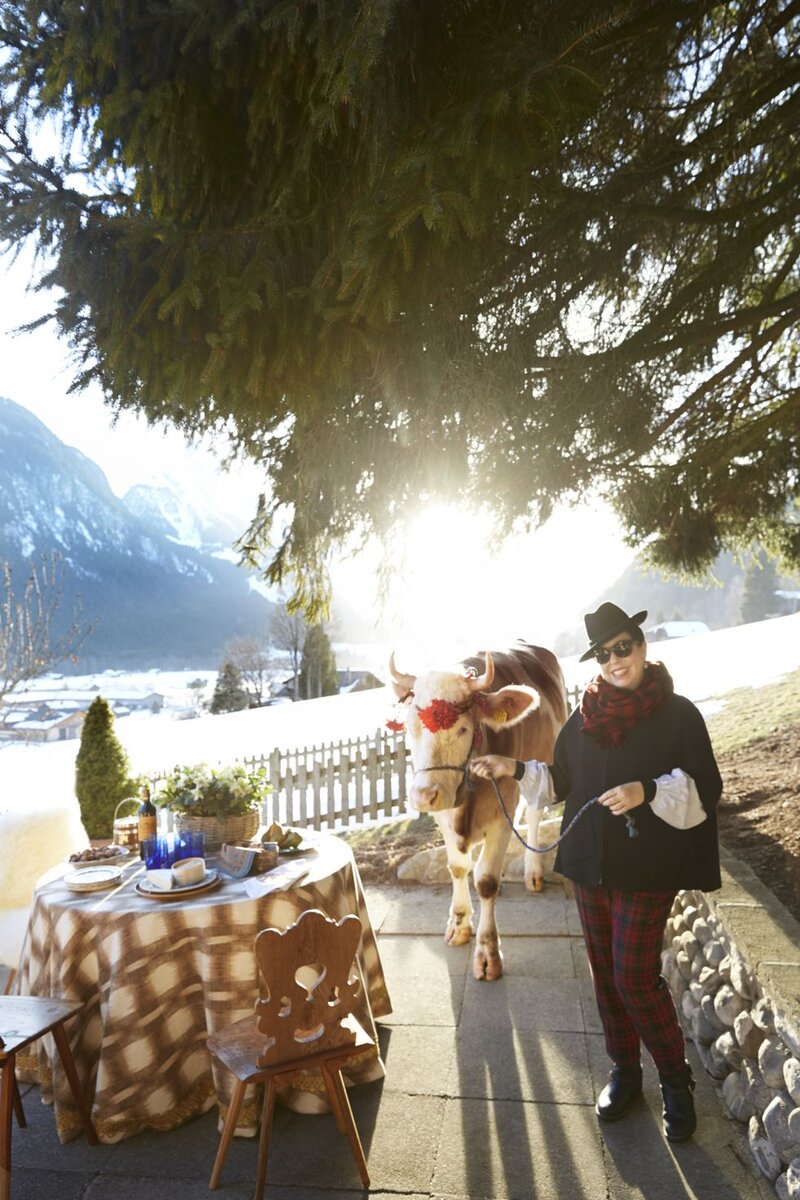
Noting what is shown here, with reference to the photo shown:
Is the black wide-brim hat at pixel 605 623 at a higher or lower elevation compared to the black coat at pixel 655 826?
higher

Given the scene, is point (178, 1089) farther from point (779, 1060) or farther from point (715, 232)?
point (715, 232)

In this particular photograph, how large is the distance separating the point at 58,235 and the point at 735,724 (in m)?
9.77

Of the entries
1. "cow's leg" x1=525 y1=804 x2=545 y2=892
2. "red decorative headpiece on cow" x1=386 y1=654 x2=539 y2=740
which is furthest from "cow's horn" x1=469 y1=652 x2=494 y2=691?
"cow's leg" x1=525 y1=804 x2=545 y2=892

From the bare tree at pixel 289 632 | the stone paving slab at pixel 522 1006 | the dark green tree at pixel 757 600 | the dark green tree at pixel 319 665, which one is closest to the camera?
the stone paving slab at pixel 522 1006

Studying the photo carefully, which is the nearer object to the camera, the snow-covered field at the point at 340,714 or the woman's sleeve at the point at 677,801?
the woman's sleeve at the point at 677,801

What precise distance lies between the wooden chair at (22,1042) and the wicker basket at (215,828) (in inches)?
41.3

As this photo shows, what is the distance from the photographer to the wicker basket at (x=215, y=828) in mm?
4246

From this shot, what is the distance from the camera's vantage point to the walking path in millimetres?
2986

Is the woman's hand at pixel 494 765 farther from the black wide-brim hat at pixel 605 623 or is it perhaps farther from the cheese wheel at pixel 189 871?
the cheese wheel at pixel 189 871

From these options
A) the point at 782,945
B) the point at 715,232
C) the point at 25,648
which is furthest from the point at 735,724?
the point at 25,648

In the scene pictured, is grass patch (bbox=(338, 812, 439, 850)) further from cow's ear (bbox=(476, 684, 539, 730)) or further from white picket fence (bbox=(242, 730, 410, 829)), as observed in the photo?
cow's ear (bbox=(476, 684, 539, 730))

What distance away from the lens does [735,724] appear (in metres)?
10.6

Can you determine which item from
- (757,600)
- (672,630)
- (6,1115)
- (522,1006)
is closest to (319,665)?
(522,1006)

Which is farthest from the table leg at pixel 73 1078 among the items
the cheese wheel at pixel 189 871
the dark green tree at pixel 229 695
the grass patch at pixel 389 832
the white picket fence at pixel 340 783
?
the dark green tree at pixel 229 695
